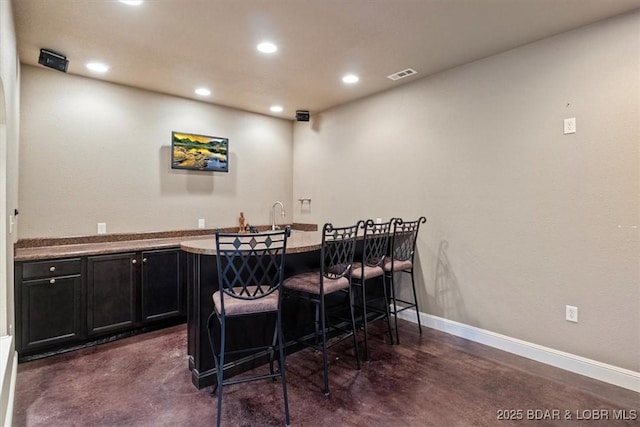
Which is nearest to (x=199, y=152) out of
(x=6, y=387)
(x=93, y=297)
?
(x=93, y=297)

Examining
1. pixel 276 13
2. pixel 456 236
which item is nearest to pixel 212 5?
pixel 276 13

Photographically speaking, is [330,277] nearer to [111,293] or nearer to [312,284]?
[312,284]

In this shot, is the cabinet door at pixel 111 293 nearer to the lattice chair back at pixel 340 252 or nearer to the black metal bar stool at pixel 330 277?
the black metal bar stool at pixel 330 277

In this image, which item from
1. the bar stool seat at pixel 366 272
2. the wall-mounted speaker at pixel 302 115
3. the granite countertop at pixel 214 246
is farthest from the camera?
the wall-mounted speaker at pixel 302 115

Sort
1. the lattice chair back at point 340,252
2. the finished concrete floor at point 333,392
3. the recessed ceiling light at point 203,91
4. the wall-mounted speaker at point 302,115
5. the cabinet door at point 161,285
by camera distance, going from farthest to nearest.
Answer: the wall-mounted speaker at point 302,115 < the recessed ceiling light at point 203,91 < the cabinet door at point 161,285 < the lattice chair back at point 340,252 < the finished concrete floor at point 333,392

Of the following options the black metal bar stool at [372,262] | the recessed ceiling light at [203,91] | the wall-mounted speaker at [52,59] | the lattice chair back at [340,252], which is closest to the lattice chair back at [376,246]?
the black metal bar stool at [372,262]

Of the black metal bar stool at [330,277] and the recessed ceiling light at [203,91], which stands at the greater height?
the recessed ceiling light at [203,91]

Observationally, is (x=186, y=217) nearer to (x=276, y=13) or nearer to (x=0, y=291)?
(x=0, y=291)

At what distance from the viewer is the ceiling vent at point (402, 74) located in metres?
3.42

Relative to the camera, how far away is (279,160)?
206 inches

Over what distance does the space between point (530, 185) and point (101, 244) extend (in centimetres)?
418

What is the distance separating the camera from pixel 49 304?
9.41 ft

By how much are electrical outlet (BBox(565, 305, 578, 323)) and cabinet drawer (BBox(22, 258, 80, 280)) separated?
4.18 metres

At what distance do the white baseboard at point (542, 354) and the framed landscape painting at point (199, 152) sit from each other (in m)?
3.20
